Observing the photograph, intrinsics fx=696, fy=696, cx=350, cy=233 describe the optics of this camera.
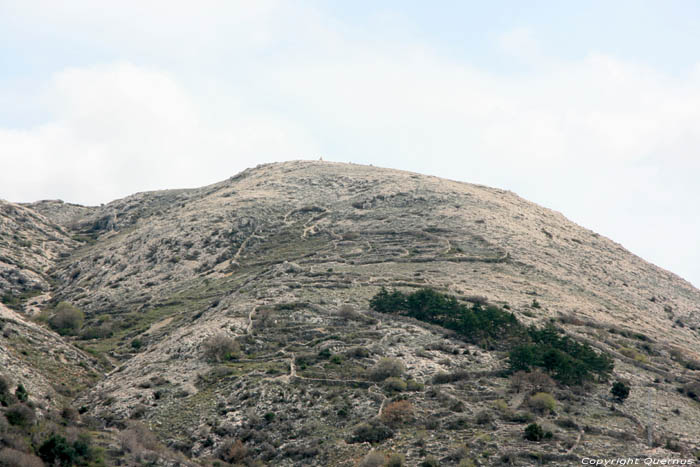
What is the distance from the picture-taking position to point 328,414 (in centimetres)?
4681

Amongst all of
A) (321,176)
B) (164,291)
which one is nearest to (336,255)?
(164,291)

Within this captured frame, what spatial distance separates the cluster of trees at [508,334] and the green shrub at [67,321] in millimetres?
32534

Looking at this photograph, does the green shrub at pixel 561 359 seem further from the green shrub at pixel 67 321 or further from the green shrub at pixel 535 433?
the green shrub at pixel 67 321

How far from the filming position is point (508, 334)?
5909 centimetres

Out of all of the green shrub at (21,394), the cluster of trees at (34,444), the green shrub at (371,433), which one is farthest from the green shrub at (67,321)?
the green shrub at (371,433)

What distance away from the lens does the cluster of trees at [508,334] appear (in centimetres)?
5172

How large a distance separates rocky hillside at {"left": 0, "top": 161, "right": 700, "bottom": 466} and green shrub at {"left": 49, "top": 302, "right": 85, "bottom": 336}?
0.61 meters

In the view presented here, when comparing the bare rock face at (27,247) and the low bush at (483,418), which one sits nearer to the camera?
the low bush at (483,418)

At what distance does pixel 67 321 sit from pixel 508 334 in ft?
153

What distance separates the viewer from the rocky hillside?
4400cm

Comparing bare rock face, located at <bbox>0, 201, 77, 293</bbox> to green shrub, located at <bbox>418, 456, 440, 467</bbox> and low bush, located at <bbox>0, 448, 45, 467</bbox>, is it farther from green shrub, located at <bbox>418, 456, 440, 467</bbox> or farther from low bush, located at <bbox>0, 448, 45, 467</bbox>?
green shrub, located at <bbox>418, 456, 440, 467</bbox>

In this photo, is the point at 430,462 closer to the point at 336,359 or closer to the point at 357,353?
the point at 336,359

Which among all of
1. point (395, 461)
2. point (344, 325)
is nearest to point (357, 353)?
point (344, 325)

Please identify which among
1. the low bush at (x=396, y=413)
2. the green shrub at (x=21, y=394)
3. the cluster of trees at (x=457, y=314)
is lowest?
the green shrub at (x=21, y=394)
